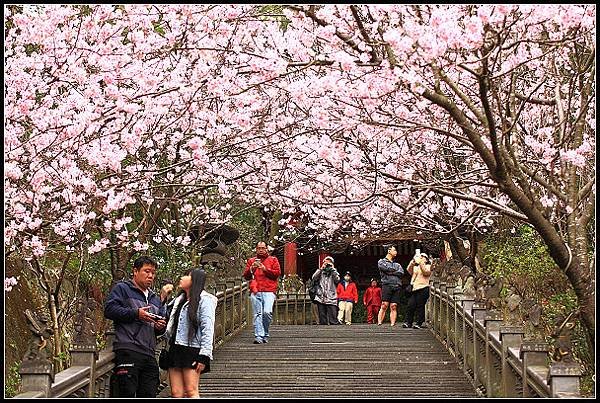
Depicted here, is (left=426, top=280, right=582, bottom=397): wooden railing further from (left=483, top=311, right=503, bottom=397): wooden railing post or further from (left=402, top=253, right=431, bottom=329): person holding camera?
(left=402, top=253, right=431, bottom=329): person holding camera

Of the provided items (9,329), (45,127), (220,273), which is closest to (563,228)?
Answer: (45,127)

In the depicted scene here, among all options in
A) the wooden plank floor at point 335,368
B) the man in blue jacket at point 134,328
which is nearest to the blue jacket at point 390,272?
the wooden plank floor at point 335,368

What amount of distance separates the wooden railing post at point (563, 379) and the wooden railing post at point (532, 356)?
947mm

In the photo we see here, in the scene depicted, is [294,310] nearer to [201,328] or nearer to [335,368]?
[335,368]

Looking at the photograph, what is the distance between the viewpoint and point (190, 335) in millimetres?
8328

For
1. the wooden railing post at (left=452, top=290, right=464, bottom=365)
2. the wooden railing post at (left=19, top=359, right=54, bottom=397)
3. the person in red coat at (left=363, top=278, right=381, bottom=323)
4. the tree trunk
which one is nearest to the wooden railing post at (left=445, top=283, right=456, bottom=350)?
the wooden railing post at (left=452, top=290, right=464, bottom=365)

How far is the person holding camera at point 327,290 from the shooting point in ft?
65.1

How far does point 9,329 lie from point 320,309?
917 centimetres

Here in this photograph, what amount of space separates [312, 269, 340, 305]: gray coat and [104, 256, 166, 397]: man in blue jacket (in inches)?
458

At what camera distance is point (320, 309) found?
20578 millimetres

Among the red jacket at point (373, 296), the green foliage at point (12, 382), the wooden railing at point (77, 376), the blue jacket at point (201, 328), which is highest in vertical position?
the red jacket at point (373, 296)

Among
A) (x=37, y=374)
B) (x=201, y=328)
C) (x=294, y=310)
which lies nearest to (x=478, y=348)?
(x=201, y=328)

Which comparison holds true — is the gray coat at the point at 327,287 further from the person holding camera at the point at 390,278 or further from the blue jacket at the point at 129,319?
the blue jacket at the point at 129,319

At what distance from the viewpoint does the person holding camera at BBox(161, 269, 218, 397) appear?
327 inches
